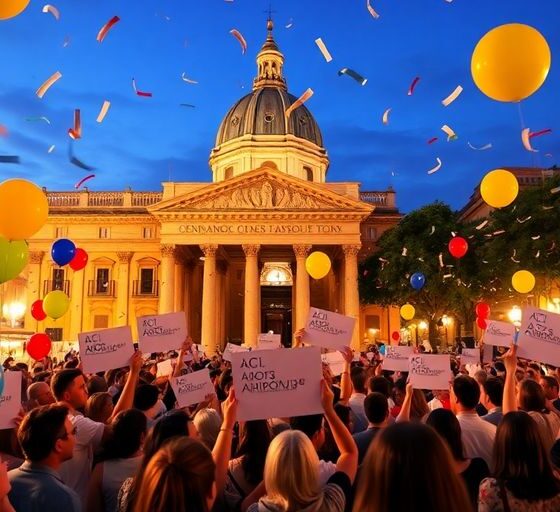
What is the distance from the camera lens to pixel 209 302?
160 ft

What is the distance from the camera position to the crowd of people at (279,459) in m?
2.86

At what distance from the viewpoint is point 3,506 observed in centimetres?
357

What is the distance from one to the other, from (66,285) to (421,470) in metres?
55.4

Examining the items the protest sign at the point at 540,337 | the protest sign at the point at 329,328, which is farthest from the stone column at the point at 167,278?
the protest sign at the point at 540,337

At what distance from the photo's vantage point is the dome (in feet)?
225

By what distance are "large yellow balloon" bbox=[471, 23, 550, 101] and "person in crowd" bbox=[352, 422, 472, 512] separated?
743cm

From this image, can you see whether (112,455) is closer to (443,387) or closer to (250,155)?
(443,387)

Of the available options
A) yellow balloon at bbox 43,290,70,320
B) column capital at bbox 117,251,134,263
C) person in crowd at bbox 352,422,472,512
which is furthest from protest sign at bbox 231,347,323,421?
column capital at bbox 117,251,134,263

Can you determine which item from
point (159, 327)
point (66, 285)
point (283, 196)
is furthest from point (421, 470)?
point (66, 285)

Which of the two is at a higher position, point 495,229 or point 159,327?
point 495,229

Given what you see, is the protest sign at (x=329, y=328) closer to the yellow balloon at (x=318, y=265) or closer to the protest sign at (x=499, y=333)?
the protest sign at (x=499, y=333)

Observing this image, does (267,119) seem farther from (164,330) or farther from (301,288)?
(164,330)

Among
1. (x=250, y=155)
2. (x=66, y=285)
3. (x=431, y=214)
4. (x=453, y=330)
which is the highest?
(x=250, y=155)

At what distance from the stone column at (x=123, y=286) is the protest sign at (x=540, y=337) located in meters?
49.0
